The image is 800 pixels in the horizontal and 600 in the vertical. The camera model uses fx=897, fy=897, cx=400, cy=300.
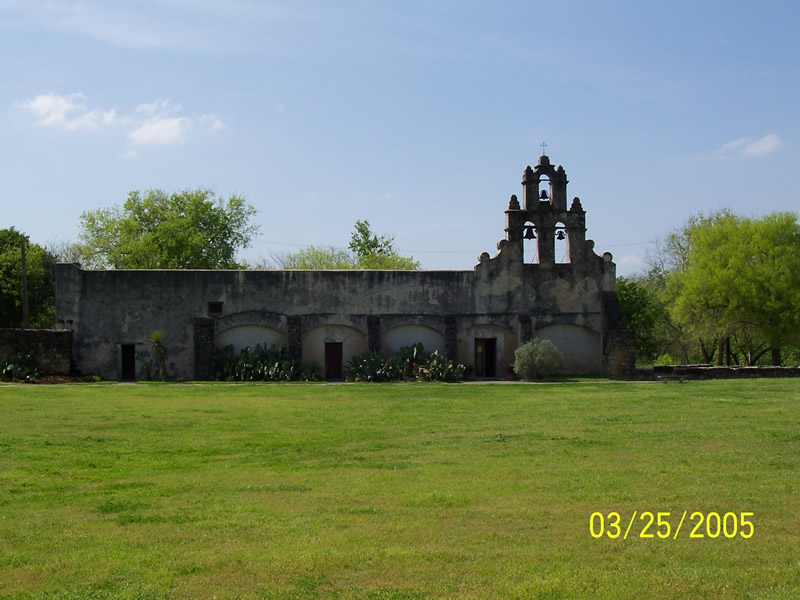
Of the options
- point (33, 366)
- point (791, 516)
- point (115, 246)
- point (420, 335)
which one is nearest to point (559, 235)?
point (420, 335)

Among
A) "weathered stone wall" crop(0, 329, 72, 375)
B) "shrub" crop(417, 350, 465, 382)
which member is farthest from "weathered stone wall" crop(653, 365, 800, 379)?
"weathered stone wall" crop(0, 329, 72, 375)

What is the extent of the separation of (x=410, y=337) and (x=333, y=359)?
2.91m

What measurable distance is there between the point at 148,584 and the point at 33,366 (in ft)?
86.5

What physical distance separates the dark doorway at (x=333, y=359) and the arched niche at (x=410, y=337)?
1730 millimetres

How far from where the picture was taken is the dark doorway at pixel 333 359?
32.5m

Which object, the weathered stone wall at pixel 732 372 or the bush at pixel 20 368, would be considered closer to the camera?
the bush at pixel 20 368

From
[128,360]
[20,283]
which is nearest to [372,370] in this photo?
[128,360]

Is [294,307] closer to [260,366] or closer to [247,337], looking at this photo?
[247,337]

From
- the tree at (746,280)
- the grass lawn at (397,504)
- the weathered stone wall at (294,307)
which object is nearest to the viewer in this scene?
the grass lawn at (397,504)

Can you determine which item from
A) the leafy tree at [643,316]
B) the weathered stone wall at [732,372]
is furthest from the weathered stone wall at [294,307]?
the leafy tree at [643,316]

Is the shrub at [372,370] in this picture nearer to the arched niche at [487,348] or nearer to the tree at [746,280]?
the arched niche at [487,348]

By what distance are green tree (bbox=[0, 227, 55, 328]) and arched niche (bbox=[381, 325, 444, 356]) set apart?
25.5m

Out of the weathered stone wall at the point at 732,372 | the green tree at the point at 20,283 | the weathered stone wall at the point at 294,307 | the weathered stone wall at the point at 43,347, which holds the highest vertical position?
the green tree at the point at 20,283

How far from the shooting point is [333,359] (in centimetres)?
3259
